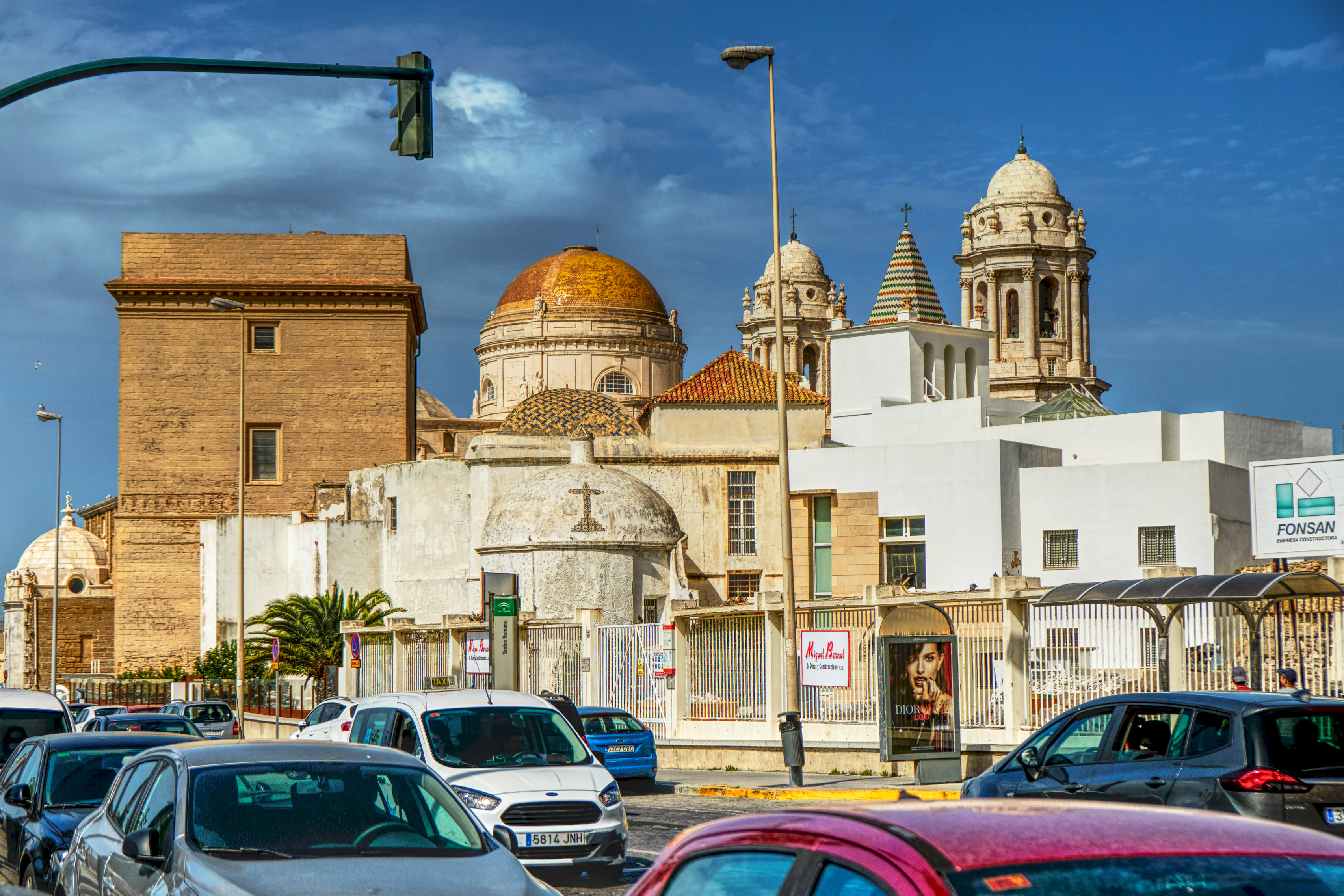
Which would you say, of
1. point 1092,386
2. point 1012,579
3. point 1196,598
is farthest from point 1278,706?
point 1092,386

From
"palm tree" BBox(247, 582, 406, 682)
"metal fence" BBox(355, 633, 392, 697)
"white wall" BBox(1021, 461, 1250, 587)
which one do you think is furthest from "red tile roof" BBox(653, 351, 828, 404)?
"metal fence" BBox(355, 633, 392, 697)

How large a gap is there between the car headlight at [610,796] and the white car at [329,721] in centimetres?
628

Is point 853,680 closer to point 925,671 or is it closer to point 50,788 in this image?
point 925,671

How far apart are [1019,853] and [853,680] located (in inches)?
774

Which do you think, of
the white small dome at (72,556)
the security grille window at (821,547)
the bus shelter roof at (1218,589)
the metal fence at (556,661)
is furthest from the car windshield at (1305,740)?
the white small dome at (72,556)

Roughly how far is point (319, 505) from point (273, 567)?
282 cm

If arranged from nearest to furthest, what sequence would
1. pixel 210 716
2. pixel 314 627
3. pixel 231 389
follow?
pixel 210 716, pixel 314 627, pixel 231 389

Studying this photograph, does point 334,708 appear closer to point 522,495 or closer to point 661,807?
point 661,807

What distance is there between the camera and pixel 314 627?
44.8m

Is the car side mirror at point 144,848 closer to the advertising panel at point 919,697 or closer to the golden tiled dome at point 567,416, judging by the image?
the advertising panel at point 919,697

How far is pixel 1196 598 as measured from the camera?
16219mm

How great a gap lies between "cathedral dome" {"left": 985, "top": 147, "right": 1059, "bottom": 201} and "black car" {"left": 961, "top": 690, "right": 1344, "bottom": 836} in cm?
6937

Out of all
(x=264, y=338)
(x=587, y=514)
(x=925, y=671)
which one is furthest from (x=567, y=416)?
(x=925, y=671)

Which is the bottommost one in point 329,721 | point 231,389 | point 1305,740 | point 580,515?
point 329,721
